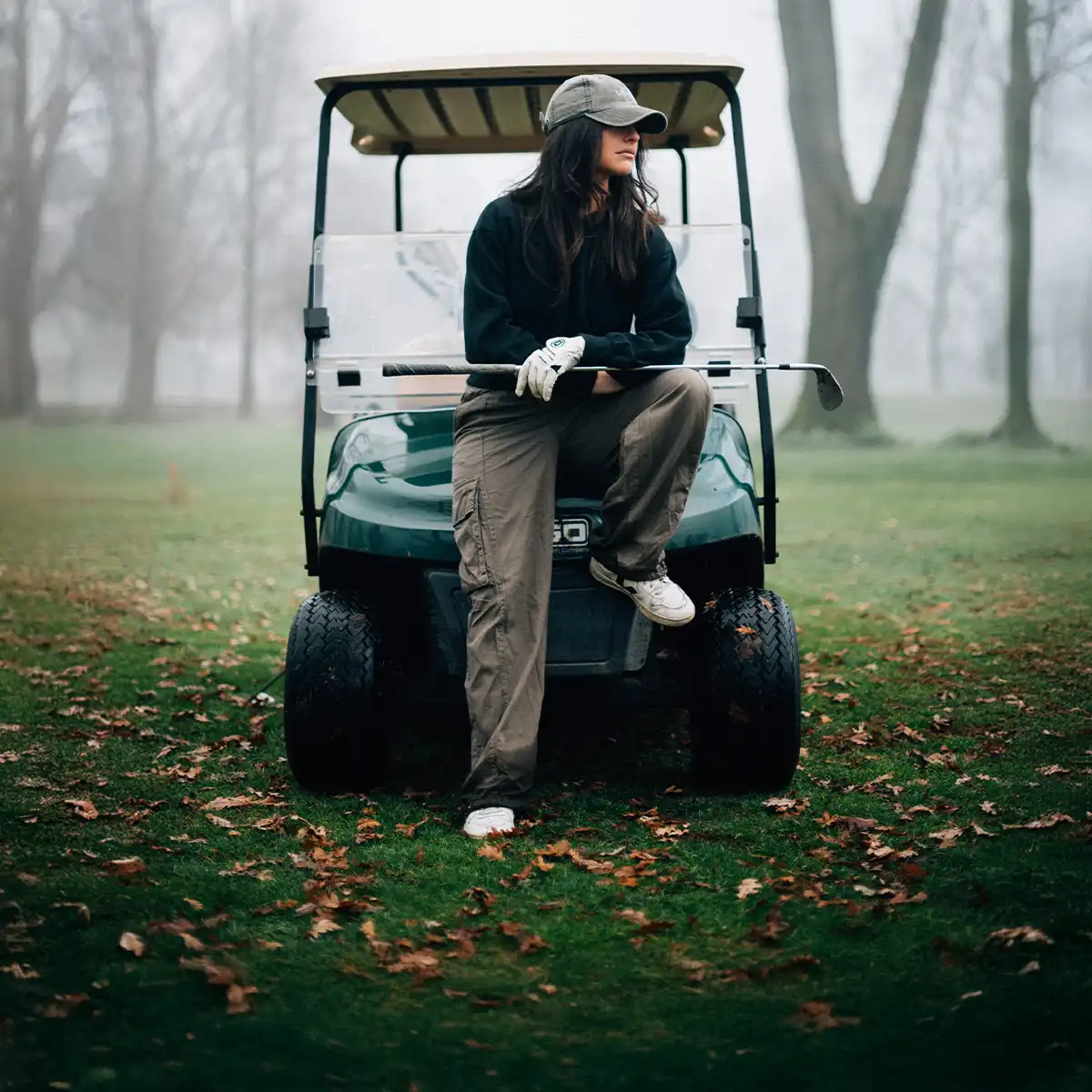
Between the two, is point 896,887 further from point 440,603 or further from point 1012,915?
point 440,603

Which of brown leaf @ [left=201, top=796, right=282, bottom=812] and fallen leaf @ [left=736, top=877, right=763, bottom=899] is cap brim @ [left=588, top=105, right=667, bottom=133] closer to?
fallen leaf @ [left=736, top=877, right=763, bottom=899]

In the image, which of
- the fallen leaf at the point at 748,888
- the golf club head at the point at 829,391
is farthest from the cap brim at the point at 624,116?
the fallen leaf at the point at 748,888

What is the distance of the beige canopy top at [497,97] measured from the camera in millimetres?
4676

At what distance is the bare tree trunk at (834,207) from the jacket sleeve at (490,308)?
462 inches

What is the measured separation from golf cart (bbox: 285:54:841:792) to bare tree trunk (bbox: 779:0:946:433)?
1063 cm

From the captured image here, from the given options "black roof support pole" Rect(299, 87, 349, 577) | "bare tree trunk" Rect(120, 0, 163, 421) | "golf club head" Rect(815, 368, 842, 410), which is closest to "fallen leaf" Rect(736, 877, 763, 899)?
"golf club head" Rect(815, 368, 842, 410)

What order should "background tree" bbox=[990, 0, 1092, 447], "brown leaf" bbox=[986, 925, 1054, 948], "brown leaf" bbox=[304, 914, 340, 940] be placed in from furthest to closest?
"background tree" bbox=[990, 0, 1092, 447]
"brown leaf" bbox=[304, 914, 340, 940]
"brown leaf" bbox=[986, 925, 1054, 948]

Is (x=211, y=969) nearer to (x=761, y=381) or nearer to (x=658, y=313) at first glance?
(x=658, y=313)

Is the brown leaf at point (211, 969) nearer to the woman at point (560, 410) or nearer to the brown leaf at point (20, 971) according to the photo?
the brown leaf at point (20, 971)

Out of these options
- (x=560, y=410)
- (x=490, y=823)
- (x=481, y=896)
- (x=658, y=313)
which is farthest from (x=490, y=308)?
(x=481, y=896)

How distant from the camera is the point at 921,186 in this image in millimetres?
18250

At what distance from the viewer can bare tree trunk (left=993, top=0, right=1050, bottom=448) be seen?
15.1 metres

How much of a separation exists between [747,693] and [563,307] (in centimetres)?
109

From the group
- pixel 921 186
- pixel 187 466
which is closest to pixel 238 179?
pixel 187 466
